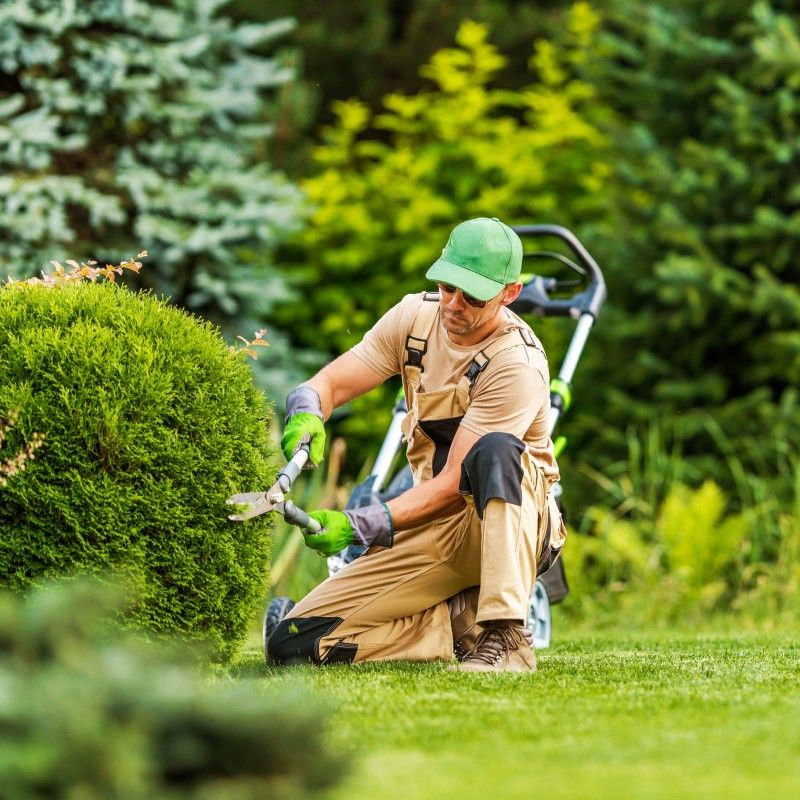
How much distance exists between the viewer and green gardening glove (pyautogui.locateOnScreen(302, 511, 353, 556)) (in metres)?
4.36

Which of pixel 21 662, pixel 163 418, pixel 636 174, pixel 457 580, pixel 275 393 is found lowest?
pixel 275 393

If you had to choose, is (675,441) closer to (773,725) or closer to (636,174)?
(636,174)

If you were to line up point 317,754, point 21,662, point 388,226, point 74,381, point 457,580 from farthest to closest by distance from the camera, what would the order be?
point 388,226
point 457,580
point 74,381
point 21,662
point 317,754

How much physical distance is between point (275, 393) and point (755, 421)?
3.20 m

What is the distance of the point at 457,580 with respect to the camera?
4.91m

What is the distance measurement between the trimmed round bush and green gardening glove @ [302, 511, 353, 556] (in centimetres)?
19

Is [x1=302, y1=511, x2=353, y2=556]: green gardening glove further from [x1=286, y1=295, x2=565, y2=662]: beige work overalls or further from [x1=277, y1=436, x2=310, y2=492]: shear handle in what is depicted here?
[x1=286, y1=295, x2=565, y2=662]: beige work overalls

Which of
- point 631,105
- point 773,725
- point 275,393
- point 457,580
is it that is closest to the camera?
point 773,725

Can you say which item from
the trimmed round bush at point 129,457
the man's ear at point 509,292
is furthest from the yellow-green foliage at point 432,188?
the trimmed round bush at point 129,457

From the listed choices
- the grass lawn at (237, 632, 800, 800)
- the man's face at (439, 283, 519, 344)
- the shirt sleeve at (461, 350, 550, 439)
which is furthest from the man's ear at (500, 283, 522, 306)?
the grass lawn at (237, 632, 800, 800)

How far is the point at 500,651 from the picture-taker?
14.7ft

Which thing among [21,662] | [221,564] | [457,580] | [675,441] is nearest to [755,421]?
[675,441]

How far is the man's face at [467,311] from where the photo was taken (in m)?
4.57

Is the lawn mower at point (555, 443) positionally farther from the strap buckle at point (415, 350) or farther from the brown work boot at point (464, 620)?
the strap buckle at point (415, 350)
